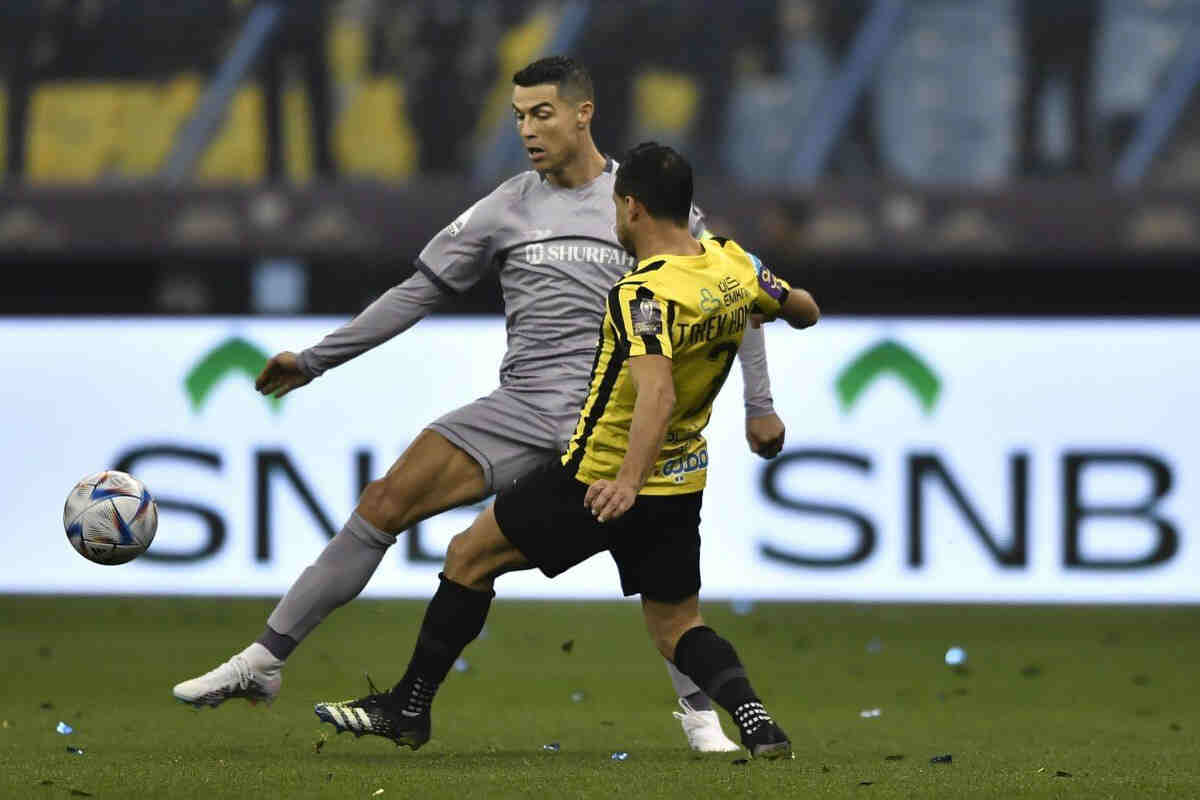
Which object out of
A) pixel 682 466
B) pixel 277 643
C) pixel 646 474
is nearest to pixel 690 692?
pixel 682 466

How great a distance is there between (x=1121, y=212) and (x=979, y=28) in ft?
5.28

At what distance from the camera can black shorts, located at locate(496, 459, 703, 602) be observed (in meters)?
5.23

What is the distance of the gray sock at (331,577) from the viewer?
18.9 feet

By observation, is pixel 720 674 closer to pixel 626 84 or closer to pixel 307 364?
pixel 307 364

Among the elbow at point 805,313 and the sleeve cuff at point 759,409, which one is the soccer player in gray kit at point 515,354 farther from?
the elbow at point 805,313

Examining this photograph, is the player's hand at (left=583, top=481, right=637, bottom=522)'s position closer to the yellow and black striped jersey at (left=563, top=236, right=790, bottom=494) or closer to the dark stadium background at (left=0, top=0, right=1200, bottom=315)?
the yellow and black striped jersey at (left=563, top=236, right=790, bottom=494)

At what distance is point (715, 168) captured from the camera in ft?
44.6

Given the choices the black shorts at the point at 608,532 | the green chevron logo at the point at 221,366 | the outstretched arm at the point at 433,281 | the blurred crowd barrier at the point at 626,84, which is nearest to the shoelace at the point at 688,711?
the black shorts at the point at 608,532

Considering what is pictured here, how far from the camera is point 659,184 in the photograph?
5.12 m

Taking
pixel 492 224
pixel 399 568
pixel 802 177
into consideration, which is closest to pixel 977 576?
pixel 399 568

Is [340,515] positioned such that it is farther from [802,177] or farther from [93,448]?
[802,177]

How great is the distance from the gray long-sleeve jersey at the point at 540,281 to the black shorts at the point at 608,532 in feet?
1.87

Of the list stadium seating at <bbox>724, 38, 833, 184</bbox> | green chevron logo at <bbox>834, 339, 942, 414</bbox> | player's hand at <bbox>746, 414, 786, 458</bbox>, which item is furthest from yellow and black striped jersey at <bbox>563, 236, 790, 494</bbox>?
stadium seating at <bbox>724, 38, 833, 184</bbox>

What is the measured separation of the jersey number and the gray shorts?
614 mm
